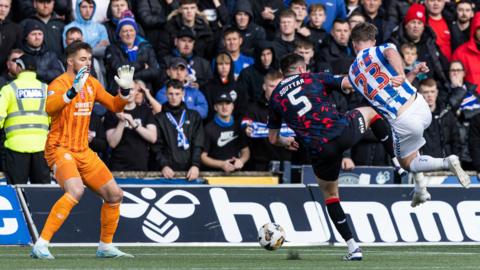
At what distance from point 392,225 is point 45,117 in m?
4.96

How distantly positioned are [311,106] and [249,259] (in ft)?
5.80

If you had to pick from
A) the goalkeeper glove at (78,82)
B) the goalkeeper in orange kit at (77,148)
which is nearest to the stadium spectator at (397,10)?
the goalkeeper in orange kit at (77,148)

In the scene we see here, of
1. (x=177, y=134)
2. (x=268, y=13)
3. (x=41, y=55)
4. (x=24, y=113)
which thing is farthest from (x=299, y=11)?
(x=24, y=113)

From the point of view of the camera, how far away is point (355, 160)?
1878cm

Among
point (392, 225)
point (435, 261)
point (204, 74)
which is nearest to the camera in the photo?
point (435, 261)

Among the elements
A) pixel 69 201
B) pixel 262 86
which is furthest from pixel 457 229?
pixel 69 201

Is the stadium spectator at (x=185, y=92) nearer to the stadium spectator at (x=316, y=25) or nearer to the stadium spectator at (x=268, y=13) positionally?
the stadium spectator at (x=268, y=13)

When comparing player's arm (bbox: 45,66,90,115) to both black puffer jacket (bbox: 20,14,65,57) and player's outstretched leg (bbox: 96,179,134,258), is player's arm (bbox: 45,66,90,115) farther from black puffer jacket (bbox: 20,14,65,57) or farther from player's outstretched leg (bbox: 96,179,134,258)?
black puffer jacket (bbox: 20,14,65,57)

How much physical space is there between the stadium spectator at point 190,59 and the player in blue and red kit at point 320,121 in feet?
20.0

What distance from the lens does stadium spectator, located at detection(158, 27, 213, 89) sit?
1936cm

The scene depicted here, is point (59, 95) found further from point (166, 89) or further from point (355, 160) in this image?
point (355, 160)

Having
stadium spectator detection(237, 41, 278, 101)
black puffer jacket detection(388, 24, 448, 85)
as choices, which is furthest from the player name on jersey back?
black puffer jacket detection(388, 24, 448, 85)

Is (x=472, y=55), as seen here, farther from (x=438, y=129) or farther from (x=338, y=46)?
(x=338, y=46)

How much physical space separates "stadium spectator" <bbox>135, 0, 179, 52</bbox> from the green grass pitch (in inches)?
219
